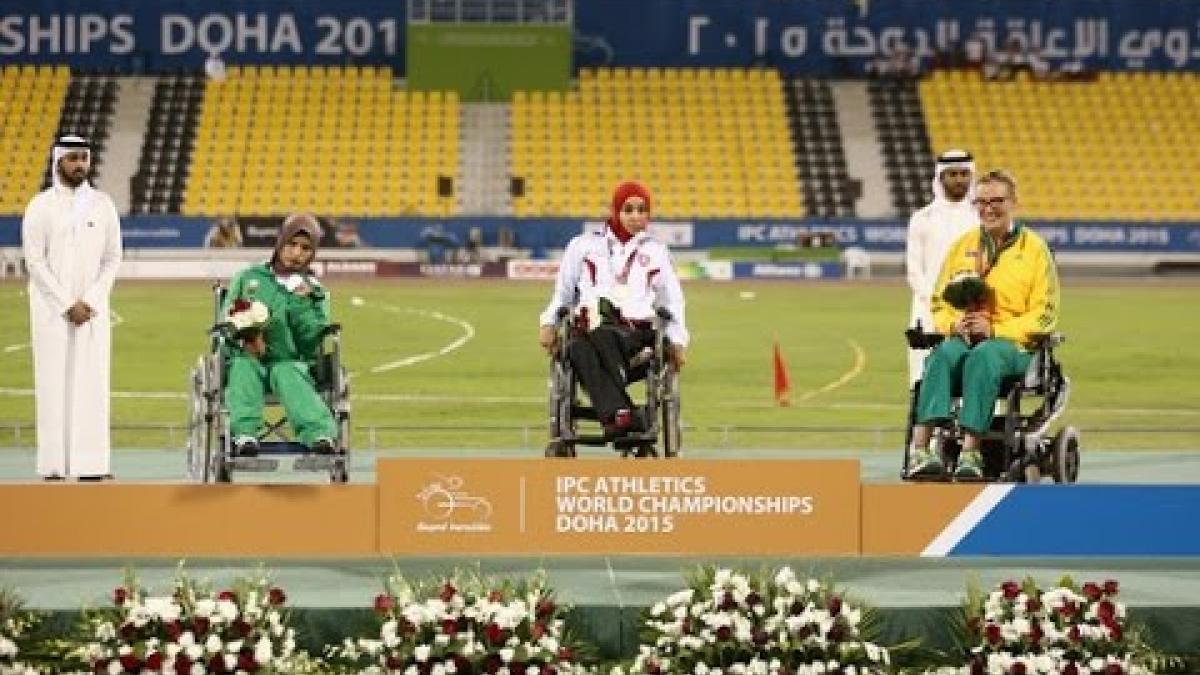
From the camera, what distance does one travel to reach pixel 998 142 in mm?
50219

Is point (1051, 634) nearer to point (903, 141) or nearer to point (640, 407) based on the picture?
point (640, 407)

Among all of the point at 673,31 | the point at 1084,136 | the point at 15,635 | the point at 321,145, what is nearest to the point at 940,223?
the point at 15,635

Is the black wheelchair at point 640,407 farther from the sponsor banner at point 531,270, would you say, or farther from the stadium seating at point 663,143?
the stadium seating at point 663,143

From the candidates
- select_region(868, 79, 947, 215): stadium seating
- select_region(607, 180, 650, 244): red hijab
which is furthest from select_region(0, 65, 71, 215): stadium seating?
select_region(607, 180, 650, 244): red hijab

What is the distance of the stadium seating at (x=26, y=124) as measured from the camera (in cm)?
4694

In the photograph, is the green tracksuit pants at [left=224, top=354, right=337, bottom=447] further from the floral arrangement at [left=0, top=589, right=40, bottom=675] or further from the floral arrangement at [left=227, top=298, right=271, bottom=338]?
the floral arrangement at [left=0, top=589, right=40, bottom=675]

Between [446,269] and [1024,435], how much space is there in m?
32.8

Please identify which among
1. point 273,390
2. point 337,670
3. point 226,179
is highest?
point 226,179

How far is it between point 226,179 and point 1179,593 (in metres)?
40.4

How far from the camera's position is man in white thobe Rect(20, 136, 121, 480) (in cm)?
1294

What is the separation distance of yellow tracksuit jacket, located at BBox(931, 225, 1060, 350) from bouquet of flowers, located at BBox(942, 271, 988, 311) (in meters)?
0.06

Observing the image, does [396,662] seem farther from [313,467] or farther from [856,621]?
[313,467]

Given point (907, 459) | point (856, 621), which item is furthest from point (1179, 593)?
point (907, 459)

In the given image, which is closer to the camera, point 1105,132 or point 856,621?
point 856,621
